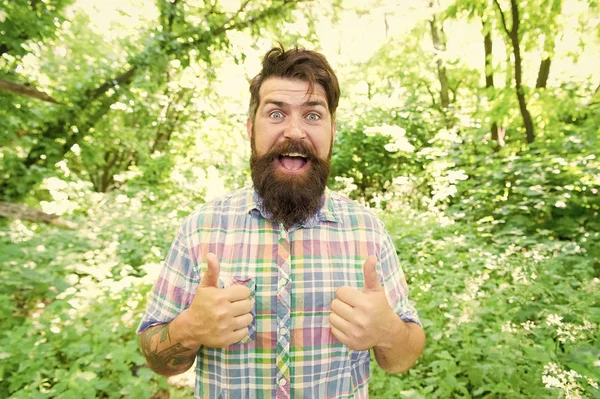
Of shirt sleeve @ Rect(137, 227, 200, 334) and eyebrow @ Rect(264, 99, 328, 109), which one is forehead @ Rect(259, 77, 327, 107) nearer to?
eyebrow @ Rect(264, 99, 328, 109)

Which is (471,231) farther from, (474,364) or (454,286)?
(474,364)

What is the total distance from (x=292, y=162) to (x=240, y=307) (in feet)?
2.01

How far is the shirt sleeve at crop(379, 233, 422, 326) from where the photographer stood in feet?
4.74

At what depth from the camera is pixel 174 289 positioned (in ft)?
4.39

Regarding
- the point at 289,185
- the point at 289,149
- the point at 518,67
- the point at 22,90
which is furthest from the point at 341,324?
the point at 518,67

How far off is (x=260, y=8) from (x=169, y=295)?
21.6 feet

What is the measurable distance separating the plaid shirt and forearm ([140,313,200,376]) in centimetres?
5

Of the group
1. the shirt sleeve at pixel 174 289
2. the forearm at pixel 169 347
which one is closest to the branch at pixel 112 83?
the shirt sleeve at pixel 174 289

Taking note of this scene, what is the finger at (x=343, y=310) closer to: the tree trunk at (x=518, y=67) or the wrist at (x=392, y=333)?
the wrist at (x=392, y=333)

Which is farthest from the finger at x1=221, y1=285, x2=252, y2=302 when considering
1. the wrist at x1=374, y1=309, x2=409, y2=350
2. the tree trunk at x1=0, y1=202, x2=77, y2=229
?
the tree trunk at x1=0, y1=202, x2=77, y2=229

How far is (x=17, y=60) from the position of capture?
4.30 meters

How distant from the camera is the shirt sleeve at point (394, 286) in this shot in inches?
56.8

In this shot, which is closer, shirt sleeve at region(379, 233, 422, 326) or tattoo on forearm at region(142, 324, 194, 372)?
tattoo on forearm at region(142, 324, 194, 372)

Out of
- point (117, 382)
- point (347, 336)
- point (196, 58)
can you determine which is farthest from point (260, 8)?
point (347, 336)
